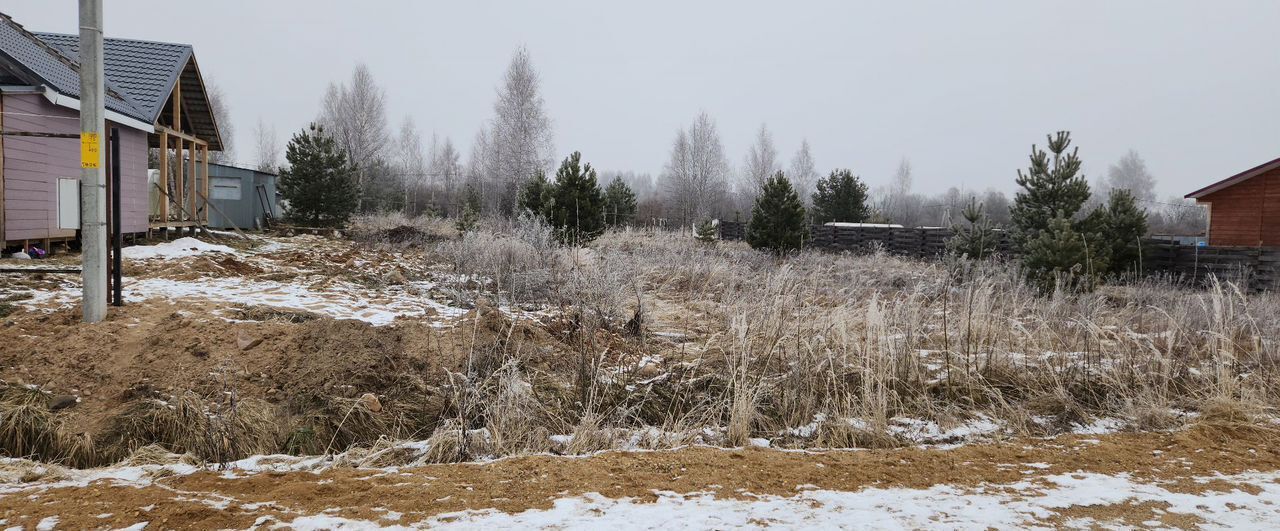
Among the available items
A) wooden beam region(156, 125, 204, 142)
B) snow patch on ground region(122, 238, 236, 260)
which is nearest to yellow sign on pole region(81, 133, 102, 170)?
snow patch on ground region(122, 238, 236, 260)

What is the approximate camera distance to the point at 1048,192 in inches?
541

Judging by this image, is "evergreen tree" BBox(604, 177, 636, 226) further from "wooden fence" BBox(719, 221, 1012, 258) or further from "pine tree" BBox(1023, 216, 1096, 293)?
"pine tree" BBox(1023, 216, 1096, 293)

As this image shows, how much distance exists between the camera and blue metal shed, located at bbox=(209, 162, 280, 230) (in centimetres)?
2033

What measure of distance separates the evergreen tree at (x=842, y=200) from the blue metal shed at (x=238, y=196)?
2118 cm

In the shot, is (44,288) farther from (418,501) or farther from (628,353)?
(418,501)

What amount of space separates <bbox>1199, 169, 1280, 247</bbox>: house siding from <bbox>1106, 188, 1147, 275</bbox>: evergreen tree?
5.54 metres

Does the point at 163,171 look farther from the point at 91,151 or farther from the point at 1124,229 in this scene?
the point at 1124,229

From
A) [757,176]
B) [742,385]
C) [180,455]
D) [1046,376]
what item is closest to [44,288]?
[180,455]

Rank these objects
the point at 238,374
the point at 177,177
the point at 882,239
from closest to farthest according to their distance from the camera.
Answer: the point at 238,374 → the point at 177,177 → the point at 882,239

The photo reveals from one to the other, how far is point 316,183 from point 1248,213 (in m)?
27.0

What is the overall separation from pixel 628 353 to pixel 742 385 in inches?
Result: 73.7

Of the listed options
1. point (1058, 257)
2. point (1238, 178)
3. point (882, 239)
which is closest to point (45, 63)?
point (1058, 257)

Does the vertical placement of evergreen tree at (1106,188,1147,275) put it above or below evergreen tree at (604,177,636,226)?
below

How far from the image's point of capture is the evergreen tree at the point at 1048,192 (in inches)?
527
